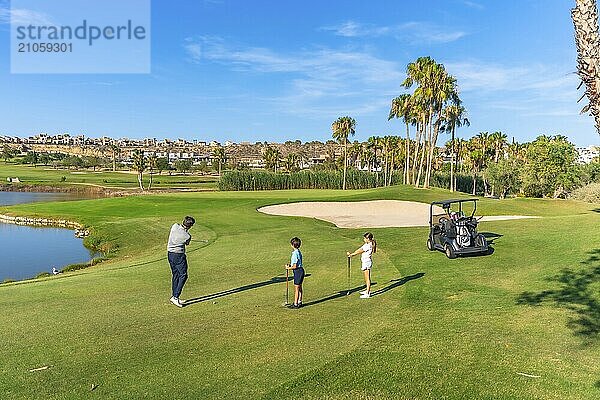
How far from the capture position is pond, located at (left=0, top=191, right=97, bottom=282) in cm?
2469

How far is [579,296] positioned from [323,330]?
5791mm

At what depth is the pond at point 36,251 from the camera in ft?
81.0

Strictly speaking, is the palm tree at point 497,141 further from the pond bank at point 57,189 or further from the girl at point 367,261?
the girl at point 367,261

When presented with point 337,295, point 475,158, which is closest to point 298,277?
point 337,295

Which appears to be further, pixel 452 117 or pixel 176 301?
pixel 452 117

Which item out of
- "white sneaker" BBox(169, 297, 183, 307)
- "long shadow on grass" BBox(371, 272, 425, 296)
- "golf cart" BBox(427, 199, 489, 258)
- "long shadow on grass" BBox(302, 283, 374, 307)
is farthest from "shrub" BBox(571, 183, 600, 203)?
"white sneaker" BBox(169, 297, 183, 307)

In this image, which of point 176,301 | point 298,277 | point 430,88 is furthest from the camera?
point 430,88

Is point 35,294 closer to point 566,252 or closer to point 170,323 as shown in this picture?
point 170,323

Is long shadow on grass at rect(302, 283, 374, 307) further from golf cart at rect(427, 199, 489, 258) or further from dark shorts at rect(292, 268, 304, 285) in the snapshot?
golf cart at rect(427, 199, 489, 258)

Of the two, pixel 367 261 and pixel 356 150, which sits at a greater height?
pixel 356 150

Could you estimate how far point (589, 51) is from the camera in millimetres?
4133

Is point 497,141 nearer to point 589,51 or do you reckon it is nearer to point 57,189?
point 57,189

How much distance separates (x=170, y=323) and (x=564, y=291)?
846 cm

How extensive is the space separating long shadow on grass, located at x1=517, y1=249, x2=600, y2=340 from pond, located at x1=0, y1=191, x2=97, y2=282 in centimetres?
2091
